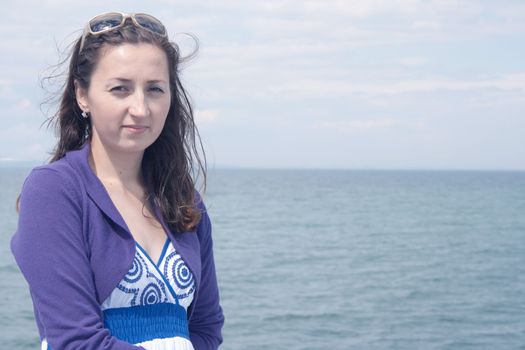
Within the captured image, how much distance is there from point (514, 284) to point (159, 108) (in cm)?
2006

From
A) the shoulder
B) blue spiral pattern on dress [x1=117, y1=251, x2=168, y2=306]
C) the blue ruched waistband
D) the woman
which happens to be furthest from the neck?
the blue ruched waistband

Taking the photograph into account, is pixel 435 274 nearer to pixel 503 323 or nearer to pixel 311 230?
pixel 503 323

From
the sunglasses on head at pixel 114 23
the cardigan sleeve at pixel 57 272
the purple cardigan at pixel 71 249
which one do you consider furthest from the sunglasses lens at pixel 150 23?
the cardigan sleeve at pixel 57 272

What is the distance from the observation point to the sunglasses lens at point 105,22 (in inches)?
80.9

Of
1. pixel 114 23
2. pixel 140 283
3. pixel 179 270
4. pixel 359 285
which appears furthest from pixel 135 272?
pixel 359 285

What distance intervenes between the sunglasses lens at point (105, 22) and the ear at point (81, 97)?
0.49ft

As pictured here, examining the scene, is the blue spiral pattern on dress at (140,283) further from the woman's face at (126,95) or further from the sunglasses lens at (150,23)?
the sunglasses lens at (150,23)

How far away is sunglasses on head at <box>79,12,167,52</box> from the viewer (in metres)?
2.05

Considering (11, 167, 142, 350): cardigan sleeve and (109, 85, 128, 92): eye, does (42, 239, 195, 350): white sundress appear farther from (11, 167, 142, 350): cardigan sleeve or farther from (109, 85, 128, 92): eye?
(109, 85, 128, 92): eye

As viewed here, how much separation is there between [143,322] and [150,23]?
751mm

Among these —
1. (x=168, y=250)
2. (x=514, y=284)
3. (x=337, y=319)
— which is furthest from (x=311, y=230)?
(x=168, y=250)

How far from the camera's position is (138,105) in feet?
6.59

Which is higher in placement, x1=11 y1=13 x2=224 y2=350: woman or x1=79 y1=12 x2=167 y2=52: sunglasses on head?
x1=79 y1=12 x2=167 y2=52: sunglasses on head

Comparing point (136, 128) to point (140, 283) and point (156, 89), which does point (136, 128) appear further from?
point (140, 283)
